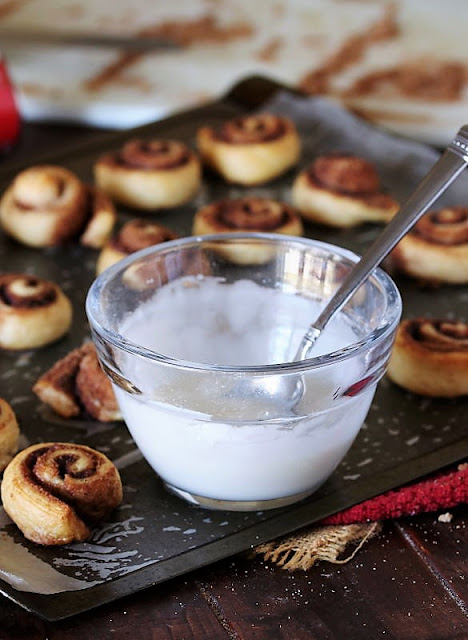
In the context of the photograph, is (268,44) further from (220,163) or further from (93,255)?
(93,255)

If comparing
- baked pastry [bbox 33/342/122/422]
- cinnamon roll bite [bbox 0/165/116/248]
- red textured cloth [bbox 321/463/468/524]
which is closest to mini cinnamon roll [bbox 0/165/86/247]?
cinnamon roll bite [bbox 0/165/116/248]

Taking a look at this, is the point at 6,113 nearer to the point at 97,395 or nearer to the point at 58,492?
the point at 97,395

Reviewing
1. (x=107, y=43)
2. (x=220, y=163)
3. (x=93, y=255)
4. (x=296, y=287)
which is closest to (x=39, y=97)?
(x=107, y=43)

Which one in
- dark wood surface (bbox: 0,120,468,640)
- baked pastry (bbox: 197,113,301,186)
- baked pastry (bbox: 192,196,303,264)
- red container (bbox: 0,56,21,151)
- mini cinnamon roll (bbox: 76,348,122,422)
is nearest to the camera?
dark wood surface (bbox: 0,120,468,640)

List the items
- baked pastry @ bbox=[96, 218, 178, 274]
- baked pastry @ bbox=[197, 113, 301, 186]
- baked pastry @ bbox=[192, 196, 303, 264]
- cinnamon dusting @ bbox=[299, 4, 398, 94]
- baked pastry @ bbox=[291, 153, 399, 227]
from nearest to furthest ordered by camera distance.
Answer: baked pastry @ bbox=[96, 218, 178, 274] < baked pastry @ bbox=[192, 196, 303, 264] < baked pastry @ bbox=[291, 153, 399, 227] < baked pastry @ bbox=[197, 113, 301, 186] < cinnamon dusting @ bbox=[299, 4, 398, 94]

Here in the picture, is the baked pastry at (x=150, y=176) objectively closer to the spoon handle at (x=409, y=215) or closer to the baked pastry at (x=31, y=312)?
the baked pastry at (x=31, y=312)

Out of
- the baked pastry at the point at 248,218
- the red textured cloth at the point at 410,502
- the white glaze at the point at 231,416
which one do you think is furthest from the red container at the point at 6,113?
the red textured cloth at the point at 410,502

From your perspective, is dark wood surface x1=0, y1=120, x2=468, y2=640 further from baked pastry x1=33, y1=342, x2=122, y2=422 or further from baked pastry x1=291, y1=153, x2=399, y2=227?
baked pastry x1=291, y1=153, x2=399, y2=227
